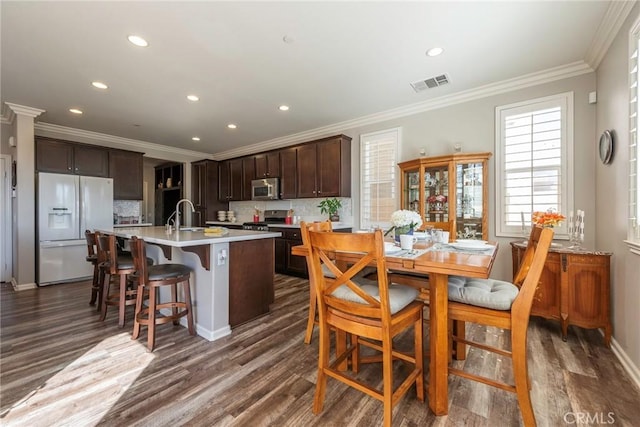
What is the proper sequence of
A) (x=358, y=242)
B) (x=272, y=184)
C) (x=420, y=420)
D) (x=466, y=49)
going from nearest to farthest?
(x=358, y=242)
(x=420, y=420)
(x=466, y=49)
(x=272, y=184)

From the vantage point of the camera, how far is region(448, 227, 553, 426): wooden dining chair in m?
1.35

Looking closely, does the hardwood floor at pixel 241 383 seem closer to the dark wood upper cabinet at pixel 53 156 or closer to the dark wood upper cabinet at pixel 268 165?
the dark wood upper cabinet at pixel 53 156

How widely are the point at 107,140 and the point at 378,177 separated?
535 cm

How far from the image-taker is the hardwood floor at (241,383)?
151 centimetres

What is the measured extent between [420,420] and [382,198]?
3.23 m

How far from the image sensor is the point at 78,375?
190 centimetres

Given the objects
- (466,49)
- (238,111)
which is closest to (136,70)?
(238,111)

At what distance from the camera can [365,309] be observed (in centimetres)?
138

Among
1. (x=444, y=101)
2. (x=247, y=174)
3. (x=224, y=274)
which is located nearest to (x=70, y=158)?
(x=247, y=174)

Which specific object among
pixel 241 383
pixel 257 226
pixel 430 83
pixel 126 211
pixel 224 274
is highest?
pixel 430 83

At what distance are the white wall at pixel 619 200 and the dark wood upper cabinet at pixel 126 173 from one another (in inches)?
273

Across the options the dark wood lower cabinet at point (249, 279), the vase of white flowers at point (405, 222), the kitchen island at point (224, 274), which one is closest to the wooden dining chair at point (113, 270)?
the kitchen island at point (224, 274)

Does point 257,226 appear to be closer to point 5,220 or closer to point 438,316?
point 5,220

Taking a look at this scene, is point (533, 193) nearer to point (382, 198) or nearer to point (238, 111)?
point (382, 198)
